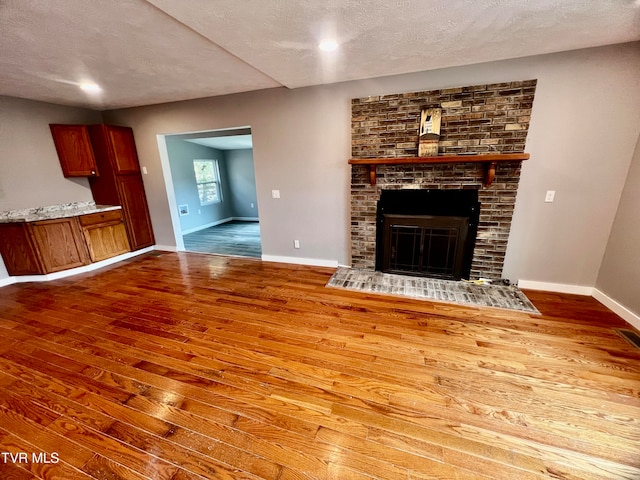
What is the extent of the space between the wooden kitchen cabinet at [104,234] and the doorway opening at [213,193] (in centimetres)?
81

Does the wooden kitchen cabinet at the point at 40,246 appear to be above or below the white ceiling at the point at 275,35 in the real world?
below

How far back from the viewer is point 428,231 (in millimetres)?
3129

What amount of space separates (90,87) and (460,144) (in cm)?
444

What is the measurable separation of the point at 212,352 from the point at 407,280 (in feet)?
7.58

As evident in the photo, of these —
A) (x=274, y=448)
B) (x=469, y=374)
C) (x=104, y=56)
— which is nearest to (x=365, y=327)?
(x=469, y=374)

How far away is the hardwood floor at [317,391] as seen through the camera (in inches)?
50.2

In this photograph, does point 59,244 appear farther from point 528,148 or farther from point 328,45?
point 528,148

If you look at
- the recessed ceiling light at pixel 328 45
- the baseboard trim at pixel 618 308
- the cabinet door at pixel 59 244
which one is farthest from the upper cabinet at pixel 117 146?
the baseboard trim at pixel 618 308

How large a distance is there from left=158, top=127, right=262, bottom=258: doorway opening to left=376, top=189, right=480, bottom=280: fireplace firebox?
2332 mm

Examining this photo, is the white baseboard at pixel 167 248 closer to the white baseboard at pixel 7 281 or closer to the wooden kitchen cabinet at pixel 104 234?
the wooden kitchen cabinet at pixel 104 234

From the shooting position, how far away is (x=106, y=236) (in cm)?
412

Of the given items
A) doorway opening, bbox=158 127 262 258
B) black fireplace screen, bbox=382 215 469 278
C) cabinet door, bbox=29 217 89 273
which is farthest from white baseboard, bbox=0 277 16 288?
black fireplace screen, bbox=382 215 469 278

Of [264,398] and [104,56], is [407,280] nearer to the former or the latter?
[264,398]

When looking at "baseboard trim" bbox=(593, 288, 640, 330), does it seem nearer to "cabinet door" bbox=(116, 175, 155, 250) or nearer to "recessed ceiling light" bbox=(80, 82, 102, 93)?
"recessed ceiling light" bbox=(80, 82, 102, 93)
